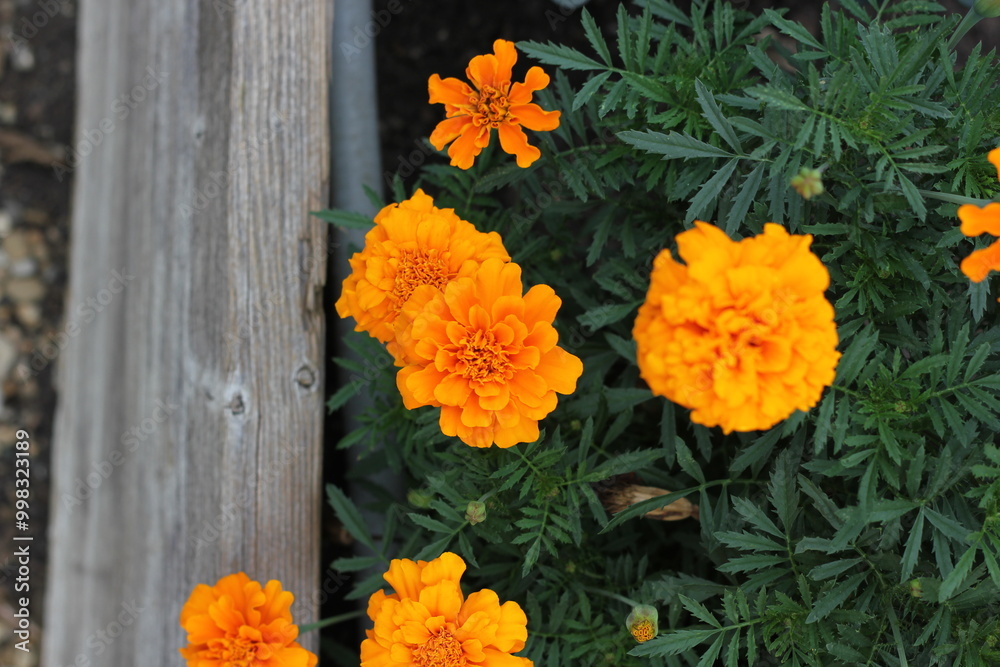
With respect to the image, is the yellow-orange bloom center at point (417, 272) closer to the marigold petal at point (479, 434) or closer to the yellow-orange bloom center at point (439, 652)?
the marigold petal at point (479, 434)

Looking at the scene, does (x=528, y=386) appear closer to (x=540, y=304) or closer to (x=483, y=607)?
(x=540, y=304)

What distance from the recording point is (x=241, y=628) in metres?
1.37

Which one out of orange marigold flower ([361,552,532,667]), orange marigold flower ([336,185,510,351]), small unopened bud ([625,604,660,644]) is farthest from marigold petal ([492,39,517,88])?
small unopened bud ([625,604,660,644])

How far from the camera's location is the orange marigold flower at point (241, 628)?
137cm

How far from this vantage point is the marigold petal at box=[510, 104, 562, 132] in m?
1.35

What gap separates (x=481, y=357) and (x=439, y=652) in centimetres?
44

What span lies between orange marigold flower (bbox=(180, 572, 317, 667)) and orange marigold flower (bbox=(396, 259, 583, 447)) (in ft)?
1.68

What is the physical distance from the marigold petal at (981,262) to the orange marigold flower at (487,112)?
647mm

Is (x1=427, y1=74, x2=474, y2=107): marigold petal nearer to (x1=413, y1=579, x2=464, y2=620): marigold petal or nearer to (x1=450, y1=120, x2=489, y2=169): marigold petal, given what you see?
(x1=450, y1=120, x2=489, y2=169): marigold petal

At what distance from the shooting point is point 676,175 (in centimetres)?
149

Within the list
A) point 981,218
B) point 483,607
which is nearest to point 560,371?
point 483,607

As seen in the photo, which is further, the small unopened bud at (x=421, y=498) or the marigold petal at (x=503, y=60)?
the small unopened bud at (x=421, y=498)

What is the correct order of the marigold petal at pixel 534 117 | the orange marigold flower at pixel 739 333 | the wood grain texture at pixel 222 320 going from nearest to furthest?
the orange marigold flower at pixel 739 333, the marigold petal at pixel 534 117, the wood grain texture at pixel 222 320

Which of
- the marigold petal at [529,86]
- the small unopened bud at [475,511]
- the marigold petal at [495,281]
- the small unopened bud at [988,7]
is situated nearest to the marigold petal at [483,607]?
the small unopened bud at [475,511]
